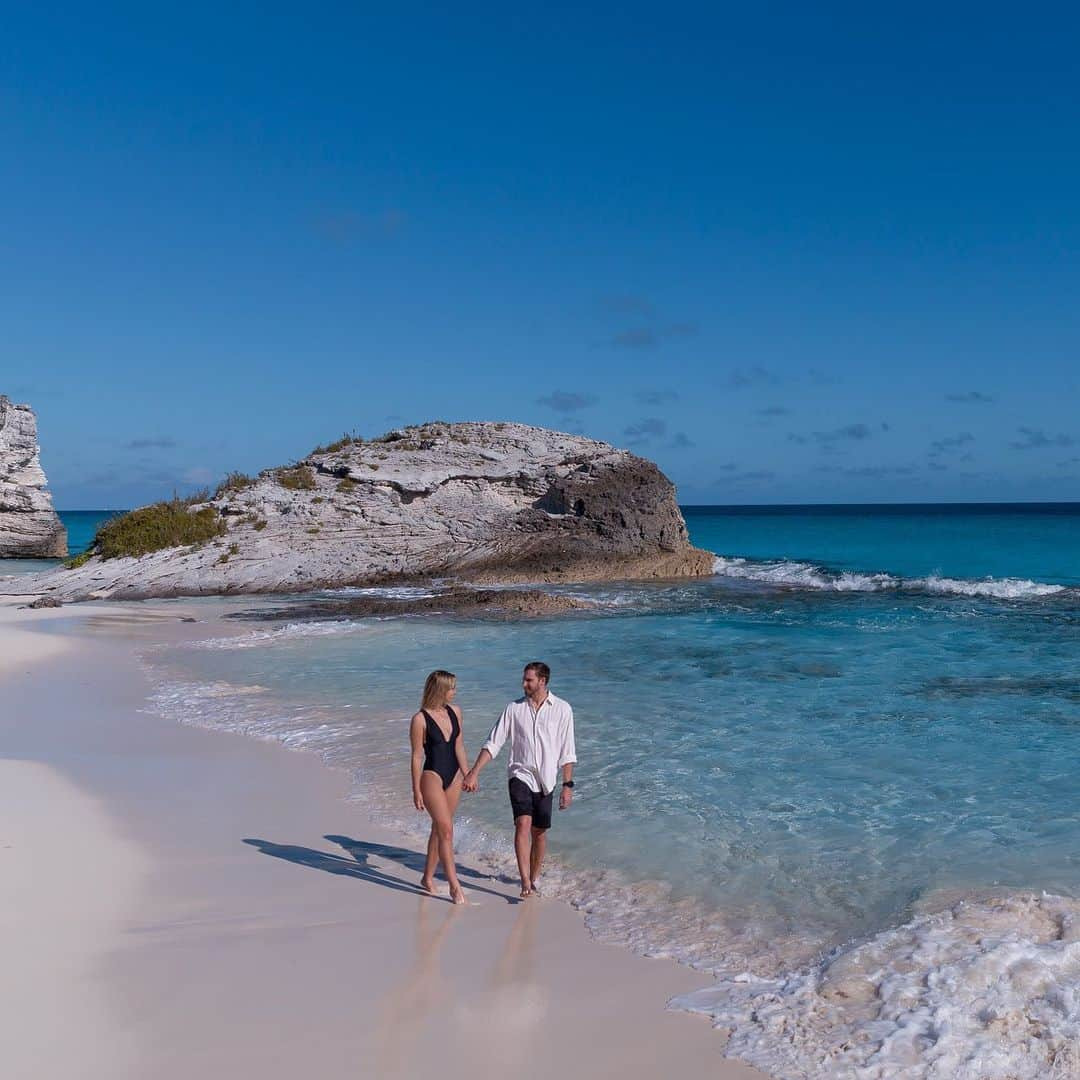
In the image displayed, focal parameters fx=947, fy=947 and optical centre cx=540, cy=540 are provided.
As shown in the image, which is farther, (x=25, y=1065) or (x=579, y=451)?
(x=579, y=451)

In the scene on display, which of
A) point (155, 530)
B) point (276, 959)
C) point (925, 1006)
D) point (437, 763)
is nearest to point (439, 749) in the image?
point (437, 763)

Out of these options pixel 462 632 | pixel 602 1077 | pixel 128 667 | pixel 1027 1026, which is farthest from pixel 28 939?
pixel 462 632

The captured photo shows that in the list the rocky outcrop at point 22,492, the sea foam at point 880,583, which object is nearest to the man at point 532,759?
the sea foam at point 880,583

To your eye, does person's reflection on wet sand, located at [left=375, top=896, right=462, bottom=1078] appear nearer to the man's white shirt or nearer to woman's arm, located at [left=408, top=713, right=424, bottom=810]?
woman's arm, located at [left=408, top=713, right=424, bottom=810]

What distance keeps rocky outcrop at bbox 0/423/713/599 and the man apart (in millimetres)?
21940

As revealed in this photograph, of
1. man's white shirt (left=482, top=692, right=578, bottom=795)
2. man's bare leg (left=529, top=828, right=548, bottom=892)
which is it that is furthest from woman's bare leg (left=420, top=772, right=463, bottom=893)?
man's bare leg (left=529, top=828, right=548, bottom=892)

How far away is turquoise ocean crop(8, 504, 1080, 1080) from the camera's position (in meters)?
4.88

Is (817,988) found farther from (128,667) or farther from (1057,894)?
(128,667)

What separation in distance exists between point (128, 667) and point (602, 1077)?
13.1 m

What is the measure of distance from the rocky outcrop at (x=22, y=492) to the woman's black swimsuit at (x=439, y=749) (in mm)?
42602

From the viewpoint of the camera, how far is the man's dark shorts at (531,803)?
6355 millimetres

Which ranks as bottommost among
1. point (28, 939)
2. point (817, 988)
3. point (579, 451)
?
point (817, 988)

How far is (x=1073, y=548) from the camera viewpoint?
51719mm

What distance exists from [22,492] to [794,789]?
142ft
